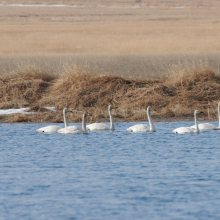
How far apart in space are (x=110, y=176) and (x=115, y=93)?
36.8ft

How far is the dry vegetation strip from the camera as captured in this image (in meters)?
20.6

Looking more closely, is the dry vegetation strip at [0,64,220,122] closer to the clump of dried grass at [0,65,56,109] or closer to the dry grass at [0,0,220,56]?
the clump of dried grass at [0,65,56,109]

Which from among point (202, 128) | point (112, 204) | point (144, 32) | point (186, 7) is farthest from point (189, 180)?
point (186, 7)

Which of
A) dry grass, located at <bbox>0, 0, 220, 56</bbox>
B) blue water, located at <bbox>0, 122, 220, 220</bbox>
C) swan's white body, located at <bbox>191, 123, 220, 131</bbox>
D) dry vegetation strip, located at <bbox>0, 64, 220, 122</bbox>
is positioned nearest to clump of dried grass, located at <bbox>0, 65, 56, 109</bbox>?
dry vegetation strip, located at <bbox>0, 64, 220, 122</bbox>

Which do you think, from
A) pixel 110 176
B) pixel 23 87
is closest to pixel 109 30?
pixel 23 87

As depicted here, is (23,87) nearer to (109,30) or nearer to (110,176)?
(110,176)

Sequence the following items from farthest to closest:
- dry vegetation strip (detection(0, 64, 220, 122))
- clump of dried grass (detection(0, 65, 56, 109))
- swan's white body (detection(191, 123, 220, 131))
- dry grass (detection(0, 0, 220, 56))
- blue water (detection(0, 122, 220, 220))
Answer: dry grass (detection(0, 0, 220, 56)) → clump of dried grass (detection(0, 65, 56, 109)) → dry vegetation strip (detection(0, 64, 220, 122)) → swan's white body (detection(191, 123, 220, 131)) → blue water (detection(0, 122, 220, 220))

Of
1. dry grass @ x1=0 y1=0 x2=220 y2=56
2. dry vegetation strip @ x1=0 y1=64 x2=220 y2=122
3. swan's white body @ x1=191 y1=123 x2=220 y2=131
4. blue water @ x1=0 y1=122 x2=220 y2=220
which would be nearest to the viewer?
blue water @ x1=0 y1=122 x2=220 y2=220

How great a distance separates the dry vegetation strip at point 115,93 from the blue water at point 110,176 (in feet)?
12.6

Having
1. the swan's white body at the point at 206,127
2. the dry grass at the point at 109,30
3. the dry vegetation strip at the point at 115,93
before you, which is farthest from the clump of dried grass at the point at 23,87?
the dry grass at the point at 109,30

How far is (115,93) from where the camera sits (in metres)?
22.3

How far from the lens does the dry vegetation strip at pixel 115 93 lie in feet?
67.7

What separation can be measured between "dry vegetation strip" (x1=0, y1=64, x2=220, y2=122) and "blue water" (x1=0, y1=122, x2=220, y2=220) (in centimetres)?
385

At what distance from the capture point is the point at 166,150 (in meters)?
14.1
